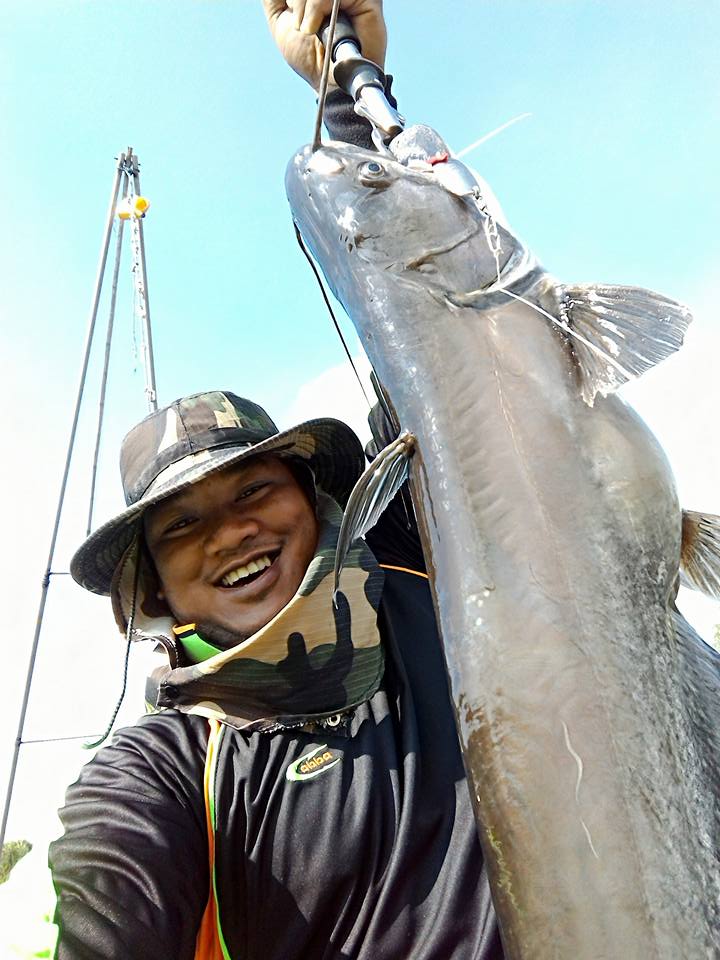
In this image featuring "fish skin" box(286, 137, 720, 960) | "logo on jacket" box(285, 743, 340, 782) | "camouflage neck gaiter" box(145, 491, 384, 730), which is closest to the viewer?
"fish skin" box(286, 137, 720, 960)

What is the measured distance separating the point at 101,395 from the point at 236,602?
3.93 metres

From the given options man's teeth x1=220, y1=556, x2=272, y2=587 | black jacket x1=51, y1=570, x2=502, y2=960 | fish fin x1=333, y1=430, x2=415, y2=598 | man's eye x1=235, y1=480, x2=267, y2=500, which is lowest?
black jacket x1=51, y1=570, x2=502, y2=960

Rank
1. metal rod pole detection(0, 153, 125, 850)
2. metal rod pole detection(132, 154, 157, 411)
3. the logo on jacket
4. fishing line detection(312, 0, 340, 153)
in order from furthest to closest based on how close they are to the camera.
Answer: metal rod pole detection(132, 154, 157, 411) < metal rod pole detection(0, 153, 125, 850) < the logo on jacket < fishing line detection(312, 0, 340, 153)

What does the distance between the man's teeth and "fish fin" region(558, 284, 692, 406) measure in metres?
Answer: 1.42

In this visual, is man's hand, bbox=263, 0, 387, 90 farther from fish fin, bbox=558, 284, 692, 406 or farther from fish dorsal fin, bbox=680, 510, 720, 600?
fish dorsal fin, bbox=680, 510, 720, 600

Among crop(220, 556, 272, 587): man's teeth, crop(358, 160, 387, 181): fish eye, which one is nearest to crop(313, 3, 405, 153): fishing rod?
crop(358, 160, 387, 181): fish eye

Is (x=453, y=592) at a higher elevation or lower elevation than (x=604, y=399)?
lower

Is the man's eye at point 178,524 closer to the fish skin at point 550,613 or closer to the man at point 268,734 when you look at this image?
the man at point 268,734

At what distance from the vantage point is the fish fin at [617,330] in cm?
159

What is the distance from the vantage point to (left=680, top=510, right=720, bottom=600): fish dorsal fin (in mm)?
1556

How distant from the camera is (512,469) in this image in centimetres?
152

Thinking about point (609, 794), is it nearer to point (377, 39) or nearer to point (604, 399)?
point (604, 399)

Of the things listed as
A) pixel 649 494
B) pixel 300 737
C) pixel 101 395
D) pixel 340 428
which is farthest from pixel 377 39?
pixel 101 395

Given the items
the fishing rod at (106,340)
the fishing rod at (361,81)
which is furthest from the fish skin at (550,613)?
the fishing rod at (106,340)
